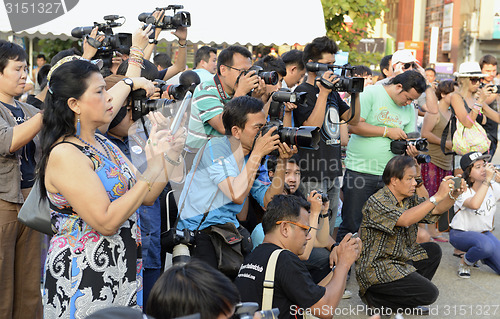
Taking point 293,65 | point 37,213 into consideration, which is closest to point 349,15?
point 293,65

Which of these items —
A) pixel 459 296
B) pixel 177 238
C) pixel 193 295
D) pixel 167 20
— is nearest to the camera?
pixel 193 295

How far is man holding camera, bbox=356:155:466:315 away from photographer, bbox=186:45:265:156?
117cm

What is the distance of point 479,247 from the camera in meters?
5.16

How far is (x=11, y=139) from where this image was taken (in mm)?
2943

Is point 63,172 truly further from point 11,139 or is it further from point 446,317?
point 446,317

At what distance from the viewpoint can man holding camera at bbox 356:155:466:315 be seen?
3.98 meters

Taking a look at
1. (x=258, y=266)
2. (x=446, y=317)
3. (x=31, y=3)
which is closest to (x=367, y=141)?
(x=446, y=317)

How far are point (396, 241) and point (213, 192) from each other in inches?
61.5

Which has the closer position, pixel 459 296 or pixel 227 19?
pixel 459 296

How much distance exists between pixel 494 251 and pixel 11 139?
4161mm

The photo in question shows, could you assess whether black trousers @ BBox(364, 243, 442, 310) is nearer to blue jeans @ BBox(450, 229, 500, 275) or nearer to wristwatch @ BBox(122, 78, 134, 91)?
blue jeans @ BBox(450, 229, 500, 275)

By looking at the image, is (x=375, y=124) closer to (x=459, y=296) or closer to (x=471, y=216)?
(x=471, y=216)

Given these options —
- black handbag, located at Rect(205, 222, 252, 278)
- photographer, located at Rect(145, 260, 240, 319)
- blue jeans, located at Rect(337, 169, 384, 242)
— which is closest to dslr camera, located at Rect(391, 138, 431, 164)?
blue jeans, located at Rect(337, 169, 384, 242)

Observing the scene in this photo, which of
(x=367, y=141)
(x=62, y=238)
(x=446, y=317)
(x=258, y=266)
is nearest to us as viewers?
(x=62, y=238)
